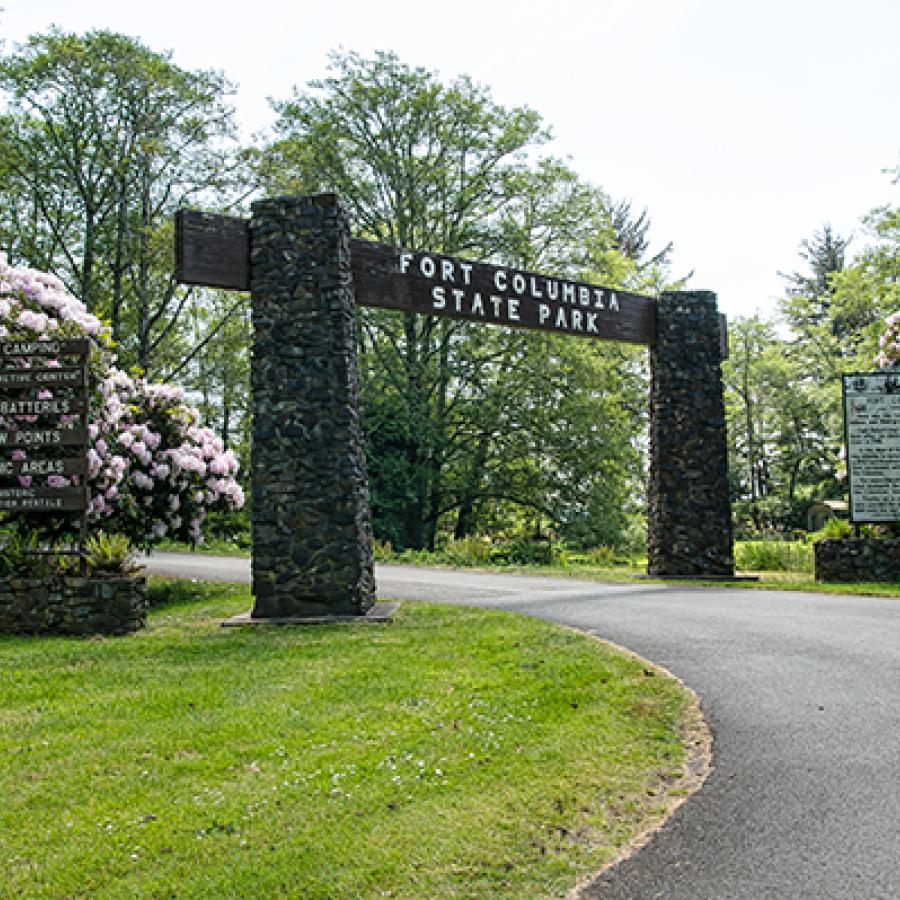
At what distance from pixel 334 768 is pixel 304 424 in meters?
5.45

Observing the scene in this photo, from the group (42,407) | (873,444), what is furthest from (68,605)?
(873,444)

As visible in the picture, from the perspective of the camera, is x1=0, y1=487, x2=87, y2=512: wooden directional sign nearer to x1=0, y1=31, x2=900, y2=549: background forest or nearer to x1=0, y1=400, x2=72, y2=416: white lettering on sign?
x1=0, y1=400, x2=72, y2=416: white lettering on sign

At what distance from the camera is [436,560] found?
65.8 ft

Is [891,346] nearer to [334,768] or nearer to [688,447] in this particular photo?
[688,447]

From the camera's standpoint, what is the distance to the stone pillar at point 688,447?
47.5 ft

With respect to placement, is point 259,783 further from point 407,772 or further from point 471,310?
point 471,310

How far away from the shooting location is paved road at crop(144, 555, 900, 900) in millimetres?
3459

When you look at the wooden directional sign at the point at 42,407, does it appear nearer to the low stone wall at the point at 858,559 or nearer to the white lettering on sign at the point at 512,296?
the white lettering on sign at the point at 512,296

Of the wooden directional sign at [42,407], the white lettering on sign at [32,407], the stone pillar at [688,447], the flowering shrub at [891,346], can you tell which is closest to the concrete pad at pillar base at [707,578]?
the stone pillar at [688,447]

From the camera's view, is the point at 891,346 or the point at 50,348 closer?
the point at 50,348

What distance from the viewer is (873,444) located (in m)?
14.2

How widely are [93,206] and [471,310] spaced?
59.8 ft

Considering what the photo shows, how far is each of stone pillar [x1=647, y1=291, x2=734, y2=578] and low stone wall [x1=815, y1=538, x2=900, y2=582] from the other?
56.7 inches

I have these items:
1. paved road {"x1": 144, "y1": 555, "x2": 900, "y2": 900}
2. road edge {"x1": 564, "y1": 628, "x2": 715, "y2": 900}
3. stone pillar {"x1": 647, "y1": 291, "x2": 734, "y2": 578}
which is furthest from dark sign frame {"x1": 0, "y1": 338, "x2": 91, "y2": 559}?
stone pillar {"x1": 647, "y1": 291, "x2": 734, "y2": 578}
